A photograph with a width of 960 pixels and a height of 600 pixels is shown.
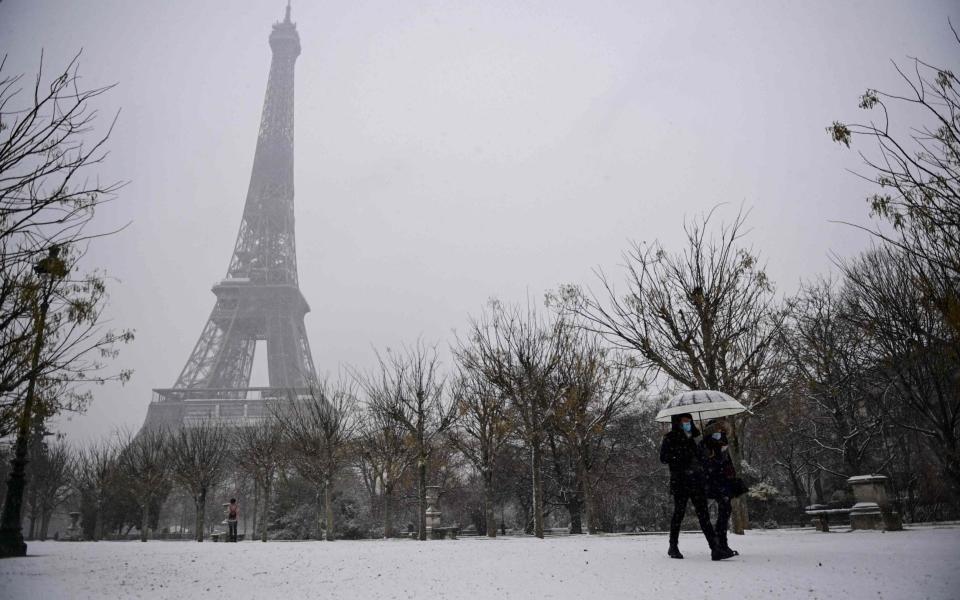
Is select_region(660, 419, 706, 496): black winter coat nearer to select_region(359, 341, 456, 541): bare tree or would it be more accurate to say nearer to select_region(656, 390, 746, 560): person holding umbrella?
select_region(656, 390, 746, 560): person holding umbrella

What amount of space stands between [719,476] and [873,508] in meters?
6.98

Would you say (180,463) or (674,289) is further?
(180,463)

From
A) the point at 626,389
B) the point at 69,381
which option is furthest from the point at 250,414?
the point at 69,381

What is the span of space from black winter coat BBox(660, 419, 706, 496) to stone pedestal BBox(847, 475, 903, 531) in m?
7.39

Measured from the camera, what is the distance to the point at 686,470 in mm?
6754

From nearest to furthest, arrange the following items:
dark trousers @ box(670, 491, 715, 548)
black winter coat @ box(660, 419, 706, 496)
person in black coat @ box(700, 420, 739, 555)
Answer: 1. dark trousers @ box(670, 491, 715, 548)
2. black winter coat @ box(660, 419, 706, 496)
3. person in black coat @ box(700, 420, 739, 555)

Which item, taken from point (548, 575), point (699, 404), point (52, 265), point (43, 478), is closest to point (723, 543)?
point (699, 404)

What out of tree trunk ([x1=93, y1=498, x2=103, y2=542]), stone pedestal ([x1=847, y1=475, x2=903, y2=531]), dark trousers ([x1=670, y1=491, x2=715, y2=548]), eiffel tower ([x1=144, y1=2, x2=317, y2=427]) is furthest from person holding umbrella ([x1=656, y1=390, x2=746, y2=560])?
eiffel tower ([x1=144, y1=2, x2=317, y2=427])

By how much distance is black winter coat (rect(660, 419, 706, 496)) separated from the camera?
671cm

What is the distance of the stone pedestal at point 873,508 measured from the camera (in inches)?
439

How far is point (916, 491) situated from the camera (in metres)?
23.2

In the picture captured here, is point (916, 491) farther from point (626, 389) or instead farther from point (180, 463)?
point (180, 463)

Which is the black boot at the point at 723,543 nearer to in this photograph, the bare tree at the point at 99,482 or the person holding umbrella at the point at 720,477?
the person holding umbrella at the point at 720,477

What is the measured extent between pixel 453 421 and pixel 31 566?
13.3 metres
